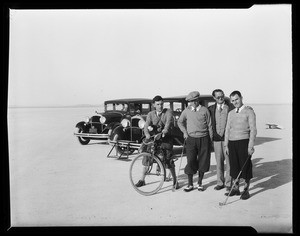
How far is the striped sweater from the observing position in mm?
3938

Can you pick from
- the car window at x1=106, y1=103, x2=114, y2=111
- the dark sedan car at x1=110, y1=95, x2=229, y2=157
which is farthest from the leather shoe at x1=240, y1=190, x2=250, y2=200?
the car window at x1=106, y1=103, x2=114, y2=111

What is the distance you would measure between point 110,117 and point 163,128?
4.21m

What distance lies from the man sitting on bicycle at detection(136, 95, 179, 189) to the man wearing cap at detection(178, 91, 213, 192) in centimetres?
25

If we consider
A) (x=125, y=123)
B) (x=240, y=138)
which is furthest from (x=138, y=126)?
(x=240, y=138)

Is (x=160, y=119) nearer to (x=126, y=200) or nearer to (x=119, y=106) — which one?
(x=126, y=200)

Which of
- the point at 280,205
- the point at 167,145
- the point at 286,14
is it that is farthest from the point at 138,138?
the point at 286,14

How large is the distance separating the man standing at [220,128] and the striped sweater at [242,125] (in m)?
0.25

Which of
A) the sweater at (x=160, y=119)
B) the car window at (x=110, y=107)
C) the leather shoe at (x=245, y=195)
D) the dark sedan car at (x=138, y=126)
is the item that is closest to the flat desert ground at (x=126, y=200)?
the leather shoe at (x=245, y=195)

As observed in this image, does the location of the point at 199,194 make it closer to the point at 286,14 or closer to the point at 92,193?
the point at 92,193

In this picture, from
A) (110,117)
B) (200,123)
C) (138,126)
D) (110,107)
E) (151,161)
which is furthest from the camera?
(110,107)

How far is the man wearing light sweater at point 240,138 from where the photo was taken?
3984mm

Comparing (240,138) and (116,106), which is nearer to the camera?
(240,138)

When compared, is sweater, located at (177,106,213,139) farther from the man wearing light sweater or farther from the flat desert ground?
the flat desert ground

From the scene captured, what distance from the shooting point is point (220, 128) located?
443 cm
